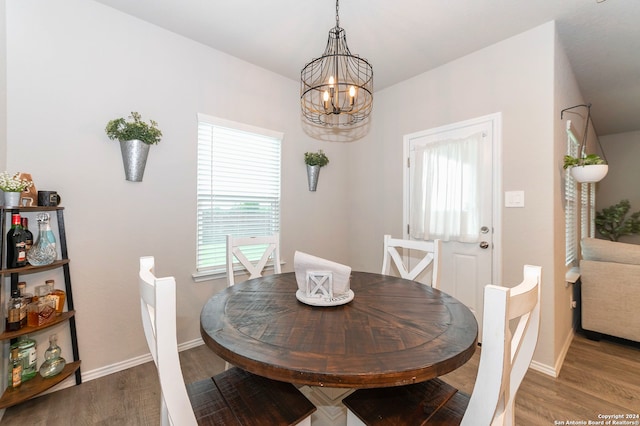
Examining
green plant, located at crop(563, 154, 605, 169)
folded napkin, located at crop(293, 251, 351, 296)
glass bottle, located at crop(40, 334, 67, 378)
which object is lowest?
glass bottle, located at crop(40, 334, 67, 378)

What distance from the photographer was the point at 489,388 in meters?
0.73

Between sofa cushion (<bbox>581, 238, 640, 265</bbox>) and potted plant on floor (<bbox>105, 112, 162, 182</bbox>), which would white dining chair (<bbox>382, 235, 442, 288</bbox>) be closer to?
sofa cushion (<bbox>581, 238, 640, 265</bbox>)

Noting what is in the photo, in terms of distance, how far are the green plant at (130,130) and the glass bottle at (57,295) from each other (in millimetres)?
1068

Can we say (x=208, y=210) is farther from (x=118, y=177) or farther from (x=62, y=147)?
(x=62, y=147)

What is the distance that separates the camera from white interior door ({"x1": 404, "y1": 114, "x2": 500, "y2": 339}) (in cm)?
245

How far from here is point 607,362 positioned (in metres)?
2.25

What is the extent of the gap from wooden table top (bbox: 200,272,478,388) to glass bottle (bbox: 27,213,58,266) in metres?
1.21

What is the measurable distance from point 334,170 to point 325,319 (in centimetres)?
263

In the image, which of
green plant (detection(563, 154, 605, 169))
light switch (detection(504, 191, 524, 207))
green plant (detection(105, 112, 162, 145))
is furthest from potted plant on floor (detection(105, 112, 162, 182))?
green plant (detection(563, 154, 605, 169))

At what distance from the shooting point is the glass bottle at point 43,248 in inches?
65.3

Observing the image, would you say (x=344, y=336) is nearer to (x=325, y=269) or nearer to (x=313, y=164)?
(x=325, y=269)

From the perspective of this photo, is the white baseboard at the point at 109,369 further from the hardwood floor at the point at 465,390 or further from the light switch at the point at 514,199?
the light switch at the point at 514,199

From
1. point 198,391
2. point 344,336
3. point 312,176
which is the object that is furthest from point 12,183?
point 312,176

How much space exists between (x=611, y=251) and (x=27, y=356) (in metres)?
4.62
